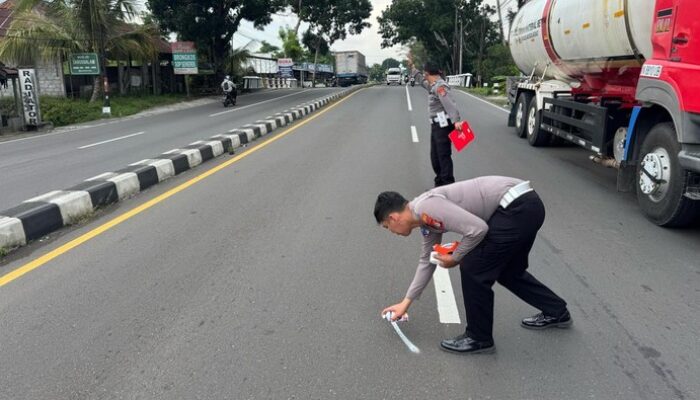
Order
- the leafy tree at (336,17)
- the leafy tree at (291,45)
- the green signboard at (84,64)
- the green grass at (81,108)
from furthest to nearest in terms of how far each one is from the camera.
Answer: the leafy tree at (291,45) < the leafy tree at (336,17) < the green signboard at (84,64) < the green grass at (81,108)

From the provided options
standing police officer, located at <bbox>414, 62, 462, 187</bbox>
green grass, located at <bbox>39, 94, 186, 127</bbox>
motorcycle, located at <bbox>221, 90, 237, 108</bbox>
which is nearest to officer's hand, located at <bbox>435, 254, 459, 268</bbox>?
standing police officer, located at <bbox>414, 62, 462, 187</bbox>

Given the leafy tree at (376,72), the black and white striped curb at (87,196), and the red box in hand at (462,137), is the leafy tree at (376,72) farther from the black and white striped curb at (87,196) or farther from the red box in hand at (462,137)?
the red box in hand at (462,137)

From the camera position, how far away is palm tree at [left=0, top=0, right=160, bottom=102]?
2283 cm

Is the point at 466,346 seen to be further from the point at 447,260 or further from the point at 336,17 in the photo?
the point at 336,17

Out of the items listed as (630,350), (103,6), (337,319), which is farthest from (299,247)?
(103,6)

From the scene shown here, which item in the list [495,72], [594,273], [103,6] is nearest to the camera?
[594,273]

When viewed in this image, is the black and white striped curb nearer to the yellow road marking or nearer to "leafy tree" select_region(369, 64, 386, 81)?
the yellow road marking

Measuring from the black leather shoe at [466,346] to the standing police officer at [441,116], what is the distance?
3.79 m

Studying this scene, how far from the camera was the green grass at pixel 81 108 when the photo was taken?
68.5 feet

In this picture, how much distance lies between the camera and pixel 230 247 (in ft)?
16.6

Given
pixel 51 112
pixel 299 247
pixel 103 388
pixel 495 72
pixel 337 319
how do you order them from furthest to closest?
1. pixel 495 72
2. pixel 51 112
3. pixel 299 247
4. pixel 337 319
5. pixel 103 388

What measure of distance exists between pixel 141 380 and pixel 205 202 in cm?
400

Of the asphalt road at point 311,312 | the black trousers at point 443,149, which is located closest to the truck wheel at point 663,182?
the asphalt road at point 311,312

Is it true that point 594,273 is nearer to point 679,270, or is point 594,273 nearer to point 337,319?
point 679,270
